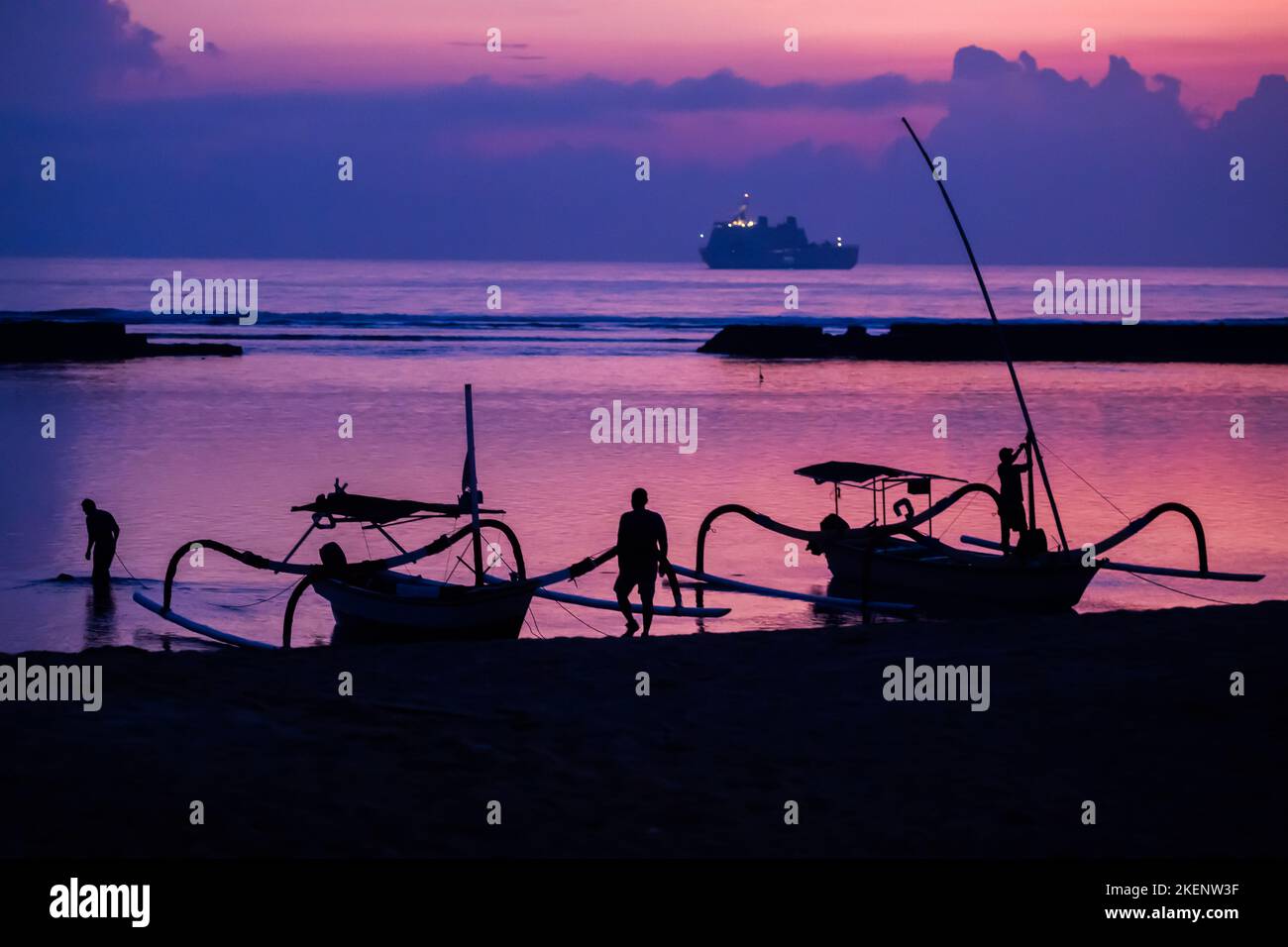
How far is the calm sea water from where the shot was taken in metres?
17.4

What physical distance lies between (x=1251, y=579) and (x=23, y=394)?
137 ft

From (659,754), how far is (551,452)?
24.7 m

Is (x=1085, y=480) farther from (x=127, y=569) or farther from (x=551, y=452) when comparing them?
(x=127, y=569)

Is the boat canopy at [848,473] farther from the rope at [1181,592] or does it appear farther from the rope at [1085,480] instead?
the rope at [1085,480]

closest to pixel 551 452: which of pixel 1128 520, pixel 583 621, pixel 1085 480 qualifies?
pixel 1085 480

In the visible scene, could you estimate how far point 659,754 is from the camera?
808 cm

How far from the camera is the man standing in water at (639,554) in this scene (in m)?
13.0

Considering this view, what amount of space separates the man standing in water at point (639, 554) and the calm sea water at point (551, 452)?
1299mm

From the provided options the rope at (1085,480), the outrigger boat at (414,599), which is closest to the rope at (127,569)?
the outrigger boat at (414,599)

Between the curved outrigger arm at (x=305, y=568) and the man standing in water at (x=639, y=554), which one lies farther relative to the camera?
the curved outrigger arm at (x=305, y=568)

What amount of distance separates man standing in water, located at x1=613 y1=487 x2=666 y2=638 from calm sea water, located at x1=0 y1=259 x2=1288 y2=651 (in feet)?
4.26

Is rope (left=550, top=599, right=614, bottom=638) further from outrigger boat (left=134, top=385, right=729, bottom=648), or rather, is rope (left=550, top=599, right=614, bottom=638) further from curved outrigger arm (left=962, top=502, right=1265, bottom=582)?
curved outrigger arm (left=962, top=502, right=1265, bottom=582)
